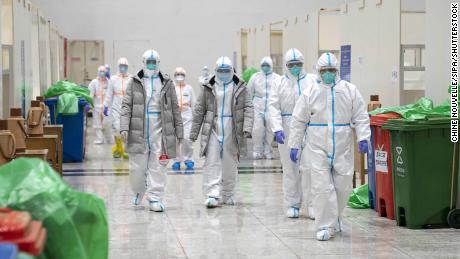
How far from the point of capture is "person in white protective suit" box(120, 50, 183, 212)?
28.5ft

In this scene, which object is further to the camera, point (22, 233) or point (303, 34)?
point (303, 34)

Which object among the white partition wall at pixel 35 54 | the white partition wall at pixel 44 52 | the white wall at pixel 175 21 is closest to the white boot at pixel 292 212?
the white partition wall at pixel 35 54

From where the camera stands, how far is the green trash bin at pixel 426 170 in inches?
288

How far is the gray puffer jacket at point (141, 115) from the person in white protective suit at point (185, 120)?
404 centimetres

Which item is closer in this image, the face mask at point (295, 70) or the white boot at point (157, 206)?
the face mask at point (295, 70)

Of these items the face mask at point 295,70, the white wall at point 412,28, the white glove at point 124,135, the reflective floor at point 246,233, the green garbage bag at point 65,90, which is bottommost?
the reflective floor at point 246,233

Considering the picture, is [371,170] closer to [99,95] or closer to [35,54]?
[35,54]

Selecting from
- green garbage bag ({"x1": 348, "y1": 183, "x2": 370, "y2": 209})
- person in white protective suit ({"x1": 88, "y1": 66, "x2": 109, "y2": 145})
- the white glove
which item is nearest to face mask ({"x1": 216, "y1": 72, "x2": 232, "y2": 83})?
the white glove

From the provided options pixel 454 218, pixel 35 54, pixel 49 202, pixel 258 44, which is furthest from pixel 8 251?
pixel 258 44

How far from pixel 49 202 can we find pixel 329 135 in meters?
4.12

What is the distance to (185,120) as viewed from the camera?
1328 centimetres

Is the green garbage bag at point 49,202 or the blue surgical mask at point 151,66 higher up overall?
the blue surgical mask at point 151,66

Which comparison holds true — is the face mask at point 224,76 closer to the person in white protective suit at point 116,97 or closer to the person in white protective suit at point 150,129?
the person in white protective suit at point 150,129

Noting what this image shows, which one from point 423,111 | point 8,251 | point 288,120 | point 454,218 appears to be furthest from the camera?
point 288,120
